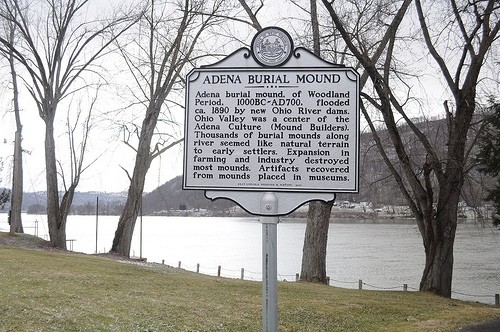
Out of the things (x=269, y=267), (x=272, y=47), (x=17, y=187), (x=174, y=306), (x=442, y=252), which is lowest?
(x=174, y=306)

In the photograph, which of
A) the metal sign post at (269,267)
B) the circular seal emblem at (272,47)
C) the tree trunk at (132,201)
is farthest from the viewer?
the tree trunk at (132,201)

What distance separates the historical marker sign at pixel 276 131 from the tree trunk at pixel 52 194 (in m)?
22.9

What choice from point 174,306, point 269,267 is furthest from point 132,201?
point 269,267

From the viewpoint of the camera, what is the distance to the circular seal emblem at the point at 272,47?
560 cm

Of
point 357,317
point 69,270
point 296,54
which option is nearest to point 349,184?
point 296,54

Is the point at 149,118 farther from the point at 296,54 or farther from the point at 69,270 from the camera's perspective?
the point at 296,54

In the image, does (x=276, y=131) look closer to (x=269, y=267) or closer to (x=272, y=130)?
(x=272, y=130)

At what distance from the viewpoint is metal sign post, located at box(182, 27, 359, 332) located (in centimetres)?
549

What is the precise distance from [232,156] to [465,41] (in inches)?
507

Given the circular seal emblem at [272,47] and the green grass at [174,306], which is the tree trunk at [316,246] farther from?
the circular seal emblem at [272,47]

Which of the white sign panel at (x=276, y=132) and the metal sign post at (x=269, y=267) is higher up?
the white sign panel at (x=276, y=132)

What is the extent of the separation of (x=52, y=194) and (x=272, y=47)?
949 inches

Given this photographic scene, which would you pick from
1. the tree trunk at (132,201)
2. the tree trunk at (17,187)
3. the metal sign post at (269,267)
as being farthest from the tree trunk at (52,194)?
the metal sign post at (269,267)

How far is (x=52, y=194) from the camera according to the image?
27.8 m
